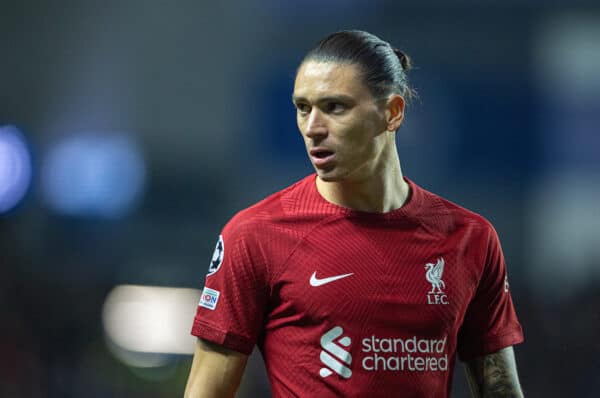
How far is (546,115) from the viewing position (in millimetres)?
7473

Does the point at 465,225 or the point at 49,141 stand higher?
the point at 465,225

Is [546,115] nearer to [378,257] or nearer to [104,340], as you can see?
[104,340]

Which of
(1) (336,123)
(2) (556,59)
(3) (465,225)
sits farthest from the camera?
(2) (556,59)

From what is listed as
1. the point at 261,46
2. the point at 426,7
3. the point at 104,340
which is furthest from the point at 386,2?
Result: the point at 104,340

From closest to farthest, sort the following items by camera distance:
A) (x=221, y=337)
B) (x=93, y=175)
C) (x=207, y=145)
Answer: (x=221, y=337) < (x=93, y=175) < (x=207, y=145)

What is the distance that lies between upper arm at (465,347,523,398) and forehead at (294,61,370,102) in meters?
0.79

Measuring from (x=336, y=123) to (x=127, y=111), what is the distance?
617cm

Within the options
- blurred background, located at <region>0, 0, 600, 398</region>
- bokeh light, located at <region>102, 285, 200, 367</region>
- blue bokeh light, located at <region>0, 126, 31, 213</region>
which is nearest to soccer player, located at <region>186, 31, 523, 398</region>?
blurred background, located at <region>0, 0, 600, 398</region>

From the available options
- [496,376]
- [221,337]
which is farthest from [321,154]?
[496,376]

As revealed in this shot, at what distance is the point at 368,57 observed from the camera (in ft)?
8.52

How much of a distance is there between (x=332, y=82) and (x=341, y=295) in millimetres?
527

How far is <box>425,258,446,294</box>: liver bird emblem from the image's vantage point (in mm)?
2623

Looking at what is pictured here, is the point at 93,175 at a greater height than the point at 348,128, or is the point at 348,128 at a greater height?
the point at 348,128

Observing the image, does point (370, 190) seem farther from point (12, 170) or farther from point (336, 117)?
point (12, 170)
